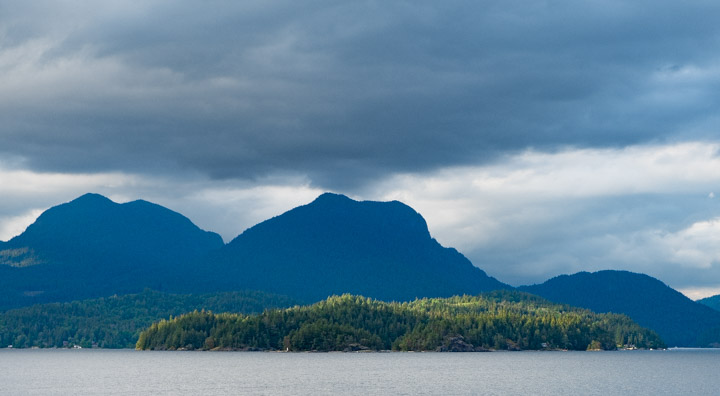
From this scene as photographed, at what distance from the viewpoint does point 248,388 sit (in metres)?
194

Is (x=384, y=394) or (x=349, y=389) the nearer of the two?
(x=384, y=394)

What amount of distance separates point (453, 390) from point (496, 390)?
998 cm

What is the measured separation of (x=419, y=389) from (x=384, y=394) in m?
14.3

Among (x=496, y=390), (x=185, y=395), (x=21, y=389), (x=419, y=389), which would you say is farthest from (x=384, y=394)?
(x=21, y=389)

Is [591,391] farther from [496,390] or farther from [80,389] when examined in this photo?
[80,389]

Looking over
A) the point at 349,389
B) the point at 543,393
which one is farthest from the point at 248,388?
the point at 543,393

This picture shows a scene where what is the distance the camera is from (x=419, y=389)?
191 metres

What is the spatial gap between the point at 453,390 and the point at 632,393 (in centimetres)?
4147

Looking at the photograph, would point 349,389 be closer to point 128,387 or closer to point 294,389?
point 294,389

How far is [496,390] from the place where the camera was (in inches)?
7520

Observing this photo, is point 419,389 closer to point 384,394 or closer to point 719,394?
point 384,394

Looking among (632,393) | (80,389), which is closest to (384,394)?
(632,393)

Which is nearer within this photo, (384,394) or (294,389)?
(384,394)

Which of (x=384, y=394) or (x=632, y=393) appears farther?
(x=632, y=393)
